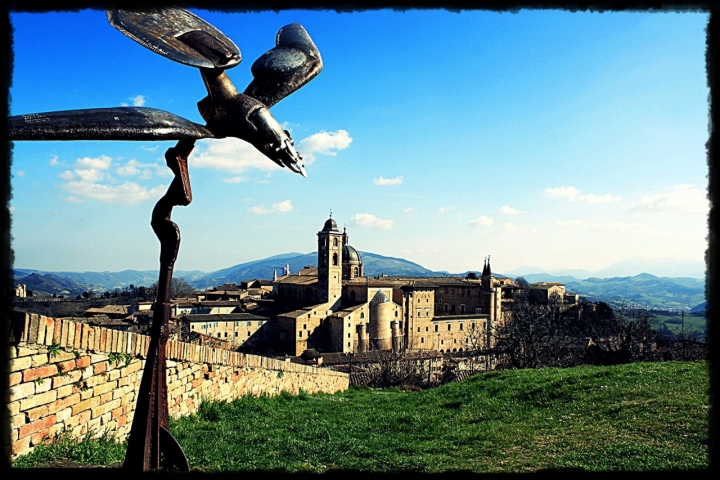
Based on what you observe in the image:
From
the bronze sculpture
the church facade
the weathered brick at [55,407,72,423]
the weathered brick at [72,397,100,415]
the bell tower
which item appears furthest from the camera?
the bell tower

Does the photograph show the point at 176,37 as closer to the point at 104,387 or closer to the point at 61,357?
the point at 61,357

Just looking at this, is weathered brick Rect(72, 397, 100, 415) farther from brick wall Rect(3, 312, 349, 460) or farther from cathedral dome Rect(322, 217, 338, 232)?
cathedral dome Rect(322, 217, 338, 232)

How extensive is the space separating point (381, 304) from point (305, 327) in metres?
9.59

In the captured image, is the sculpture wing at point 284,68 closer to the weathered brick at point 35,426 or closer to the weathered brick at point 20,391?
the weathered brick at point 20,391

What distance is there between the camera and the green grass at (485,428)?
5.59 metres

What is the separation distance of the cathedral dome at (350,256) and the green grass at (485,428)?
185 feet

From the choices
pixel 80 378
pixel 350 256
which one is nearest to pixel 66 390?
pixel 80 378

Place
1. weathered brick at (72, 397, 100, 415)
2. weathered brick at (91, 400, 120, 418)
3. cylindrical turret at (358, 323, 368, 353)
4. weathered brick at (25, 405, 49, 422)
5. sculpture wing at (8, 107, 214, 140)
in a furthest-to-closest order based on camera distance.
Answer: cylindrical turret at (358, 323, 368, 353)
weathered brick at (91, 400, 120, 418)
weathered brick at (72, 397, 100, 415)
weathered brick at (25, 405, 49, 422)
sculpture wing at (8, 107, 214, 140)

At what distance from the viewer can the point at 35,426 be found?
4453 mm

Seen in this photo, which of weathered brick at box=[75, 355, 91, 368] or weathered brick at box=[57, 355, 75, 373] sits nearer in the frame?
weathered brick at box=[57, 355, 75, 373]

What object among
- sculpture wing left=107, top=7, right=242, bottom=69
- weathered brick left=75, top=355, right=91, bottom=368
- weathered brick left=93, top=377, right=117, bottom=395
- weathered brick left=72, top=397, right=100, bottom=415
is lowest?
weathered brick left=72, top=397, right=100, bottom=415

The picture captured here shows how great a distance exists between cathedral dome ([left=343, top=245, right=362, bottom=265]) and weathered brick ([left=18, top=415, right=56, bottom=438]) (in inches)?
2466

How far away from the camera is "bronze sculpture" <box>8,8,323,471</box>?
2.43m

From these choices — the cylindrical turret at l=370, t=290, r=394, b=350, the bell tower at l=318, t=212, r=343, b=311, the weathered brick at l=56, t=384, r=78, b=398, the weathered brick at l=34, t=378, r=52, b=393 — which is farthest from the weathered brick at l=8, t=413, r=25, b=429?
the bell tower at l=318, t=212, r=343, b=311
